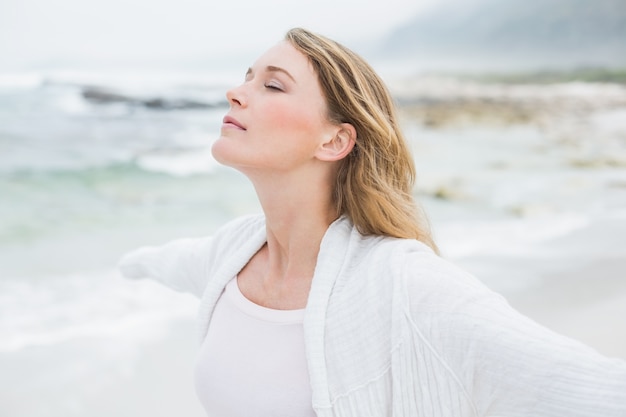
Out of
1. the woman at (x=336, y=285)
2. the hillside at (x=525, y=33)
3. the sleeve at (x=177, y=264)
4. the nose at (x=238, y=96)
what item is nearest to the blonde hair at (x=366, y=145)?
the woman at (x=336, y=285)

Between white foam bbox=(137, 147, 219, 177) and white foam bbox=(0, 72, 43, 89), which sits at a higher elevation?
white foam bbox=(0, 72, 43, 89)

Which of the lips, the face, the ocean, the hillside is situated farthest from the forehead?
the hillside

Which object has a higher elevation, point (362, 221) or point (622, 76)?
point (362, 221)

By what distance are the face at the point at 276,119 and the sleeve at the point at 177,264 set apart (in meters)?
0.35

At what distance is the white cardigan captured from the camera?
87cm

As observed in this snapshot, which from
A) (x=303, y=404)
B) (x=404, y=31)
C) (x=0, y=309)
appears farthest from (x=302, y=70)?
(x=404, y=31)

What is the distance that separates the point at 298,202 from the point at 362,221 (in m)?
0.13

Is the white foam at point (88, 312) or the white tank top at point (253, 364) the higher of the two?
the white tank top at point (253, 364)

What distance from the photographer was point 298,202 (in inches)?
51.7

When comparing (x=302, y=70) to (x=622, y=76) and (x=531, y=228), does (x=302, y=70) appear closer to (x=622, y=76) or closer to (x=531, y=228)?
(x=531, y=228)

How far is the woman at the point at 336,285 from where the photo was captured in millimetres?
977

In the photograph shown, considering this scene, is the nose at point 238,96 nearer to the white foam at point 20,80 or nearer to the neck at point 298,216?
the neck at point 298,216

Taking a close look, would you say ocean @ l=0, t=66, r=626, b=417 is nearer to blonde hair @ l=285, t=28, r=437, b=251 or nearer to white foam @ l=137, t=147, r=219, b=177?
white foam @ l=137, t=147, r=219, b=177

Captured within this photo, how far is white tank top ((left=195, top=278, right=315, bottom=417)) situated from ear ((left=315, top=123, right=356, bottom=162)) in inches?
11.5
